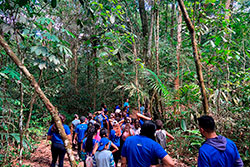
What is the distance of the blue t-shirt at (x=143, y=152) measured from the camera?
2516mm

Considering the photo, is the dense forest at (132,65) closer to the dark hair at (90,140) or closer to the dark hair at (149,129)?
the dark hair at (149,129)

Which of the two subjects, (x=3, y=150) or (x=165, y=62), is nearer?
(x=3, y=150)

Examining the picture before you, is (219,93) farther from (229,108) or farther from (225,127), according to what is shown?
(225,127)

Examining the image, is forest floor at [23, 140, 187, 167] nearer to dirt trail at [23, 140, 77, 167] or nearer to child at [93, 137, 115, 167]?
dirt trail at [23, 140, 77, 167]

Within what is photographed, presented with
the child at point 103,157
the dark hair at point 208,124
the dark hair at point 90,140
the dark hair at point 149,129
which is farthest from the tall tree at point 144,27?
the dark hair at point 208,124

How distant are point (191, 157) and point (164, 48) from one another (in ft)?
17.0

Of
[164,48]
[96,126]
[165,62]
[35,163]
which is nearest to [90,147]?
[96,126]

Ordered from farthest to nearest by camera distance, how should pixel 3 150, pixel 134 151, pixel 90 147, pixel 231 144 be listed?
1. pixel 3 150
2. pixel 90 147
3. pixel 134 151
4. pixel 231 144

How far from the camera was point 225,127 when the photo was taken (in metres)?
5.13

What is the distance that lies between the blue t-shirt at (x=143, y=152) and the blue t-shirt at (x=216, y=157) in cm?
51

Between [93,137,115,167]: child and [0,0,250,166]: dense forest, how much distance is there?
5.70ft

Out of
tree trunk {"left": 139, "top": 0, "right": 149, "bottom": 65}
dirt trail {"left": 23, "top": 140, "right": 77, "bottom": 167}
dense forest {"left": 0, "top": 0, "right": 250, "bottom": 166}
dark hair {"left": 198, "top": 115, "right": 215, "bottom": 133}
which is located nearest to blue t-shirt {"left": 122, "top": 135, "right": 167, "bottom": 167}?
dark hair {"left": 198, "top": 115, "right": 215, "bottom": 133}

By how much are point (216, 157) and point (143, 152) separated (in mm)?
912

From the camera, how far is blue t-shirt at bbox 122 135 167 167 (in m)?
2.52
